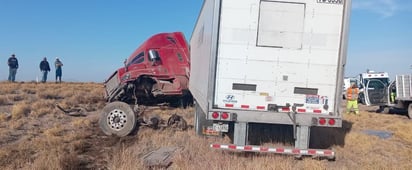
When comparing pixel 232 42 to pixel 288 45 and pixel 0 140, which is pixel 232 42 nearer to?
pixel 288 45

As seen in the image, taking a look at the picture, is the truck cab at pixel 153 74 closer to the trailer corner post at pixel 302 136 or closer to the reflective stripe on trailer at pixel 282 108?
the reflective stripe on trailer at pixel 282 108

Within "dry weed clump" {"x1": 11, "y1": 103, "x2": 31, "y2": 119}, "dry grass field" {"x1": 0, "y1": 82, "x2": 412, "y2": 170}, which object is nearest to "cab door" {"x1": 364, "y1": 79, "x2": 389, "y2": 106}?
"dry grass field" {"x1": 0, "y1": 82, "x2": 412, "y2": 170}

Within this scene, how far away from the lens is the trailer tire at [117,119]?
909 cm

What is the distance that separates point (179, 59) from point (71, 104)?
5.77 meters

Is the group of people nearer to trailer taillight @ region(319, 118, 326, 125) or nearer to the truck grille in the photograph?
the truck grille

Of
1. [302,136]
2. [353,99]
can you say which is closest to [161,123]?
[302,136]

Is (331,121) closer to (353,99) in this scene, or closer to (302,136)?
(302,136)

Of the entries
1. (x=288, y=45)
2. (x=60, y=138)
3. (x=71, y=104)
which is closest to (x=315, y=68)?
(x=288, y=45)

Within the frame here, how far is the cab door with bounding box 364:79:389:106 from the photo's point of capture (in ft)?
66.5

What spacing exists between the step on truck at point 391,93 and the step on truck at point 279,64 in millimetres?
12896

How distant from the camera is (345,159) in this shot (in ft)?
24.0

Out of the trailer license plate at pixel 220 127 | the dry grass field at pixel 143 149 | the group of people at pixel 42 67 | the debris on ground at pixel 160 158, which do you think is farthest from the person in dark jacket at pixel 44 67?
the trailer license plate at pixel 220 127

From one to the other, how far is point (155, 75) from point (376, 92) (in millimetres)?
13694

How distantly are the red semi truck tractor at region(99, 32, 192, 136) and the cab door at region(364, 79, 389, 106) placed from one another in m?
11.1
